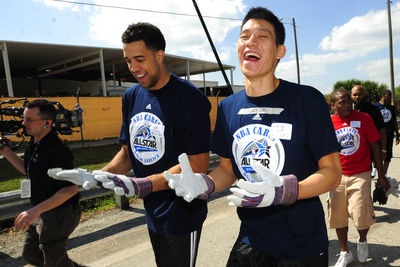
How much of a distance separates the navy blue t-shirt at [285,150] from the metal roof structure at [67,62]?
65.7ft

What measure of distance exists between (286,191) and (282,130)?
370 mm

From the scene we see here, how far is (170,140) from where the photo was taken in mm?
2033

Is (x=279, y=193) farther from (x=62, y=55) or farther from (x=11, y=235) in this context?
(x=62, y=55)

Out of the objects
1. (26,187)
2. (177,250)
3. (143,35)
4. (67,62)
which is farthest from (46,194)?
(67,62)

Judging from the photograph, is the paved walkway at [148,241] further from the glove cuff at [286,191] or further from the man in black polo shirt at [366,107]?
the glove cuff at [286,191]

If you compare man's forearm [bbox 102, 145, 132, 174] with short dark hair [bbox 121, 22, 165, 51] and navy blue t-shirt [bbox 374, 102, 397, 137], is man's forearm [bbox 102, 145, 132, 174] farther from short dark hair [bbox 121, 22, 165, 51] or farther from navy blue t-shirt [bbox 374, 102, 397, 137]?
navy blue t-shirt [bbox 374, 102, 397, 137]

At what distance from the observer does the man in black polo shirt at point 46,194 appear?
268 cm

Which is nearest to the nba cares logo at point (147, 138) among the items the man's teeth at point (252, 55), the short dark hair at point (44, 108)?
the man's teeth at point (252, 55)

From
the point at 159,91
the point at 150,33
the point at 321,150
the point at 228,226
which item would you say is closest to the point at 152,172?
the point at 159,91

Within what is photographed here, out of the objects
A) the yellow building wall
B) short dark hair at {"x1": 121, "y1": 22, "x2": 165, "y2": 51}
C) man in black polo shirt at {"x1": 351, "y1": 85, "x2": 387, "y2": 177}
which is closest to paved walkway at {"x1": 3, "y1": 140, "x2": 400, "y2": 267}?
man in black polo shirt at {"x1": 351, "y1": 85, "x2": 387, "y2": 177}

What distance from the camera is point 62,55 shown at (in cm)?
2402

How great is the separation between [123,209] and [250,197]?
4305 millimetres

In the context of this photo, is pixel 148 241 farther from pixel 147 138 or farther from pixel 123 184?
pixel 123 184

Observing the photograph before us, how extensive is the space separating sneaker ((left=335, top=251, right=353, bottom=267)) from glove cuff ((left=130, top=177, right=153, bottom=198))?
2.67 m
